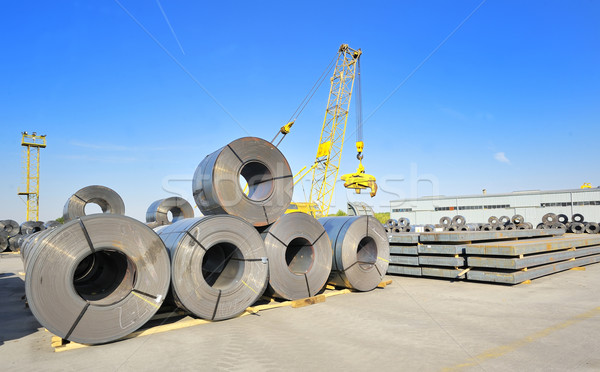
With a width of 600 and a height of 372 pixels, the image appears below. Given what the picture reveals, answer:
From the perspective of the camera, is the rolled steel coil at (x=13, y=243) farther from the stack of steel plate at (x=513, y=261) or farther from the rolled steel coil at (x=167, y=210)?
the stack of steel plate at (x=513, y=261)

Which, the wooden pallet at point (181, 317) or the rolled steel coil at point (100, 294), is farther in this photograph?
the wooden pallet at point (181, 317)

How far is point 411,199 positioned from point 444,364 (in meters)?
41.8

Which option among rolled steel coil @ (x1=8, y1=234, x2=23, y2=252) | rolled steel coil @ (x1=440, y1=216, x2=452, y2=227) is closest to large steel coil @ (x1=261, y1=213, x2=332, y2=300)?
rolled steel coil @ (x1=440, y1=216, x2=452, y2=227)

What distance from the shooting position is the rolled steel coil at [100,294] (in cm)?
415

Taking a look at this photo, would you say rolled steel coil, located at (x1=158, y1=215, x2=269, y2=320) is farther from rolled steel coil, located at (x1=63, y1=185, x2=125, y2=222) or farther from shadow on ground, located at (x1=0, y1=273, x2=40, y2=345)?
rolled steel coil, located at (x1=63, y1=185, x2=125, y2=222)

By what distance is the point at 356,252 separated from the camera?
7609 millimetres

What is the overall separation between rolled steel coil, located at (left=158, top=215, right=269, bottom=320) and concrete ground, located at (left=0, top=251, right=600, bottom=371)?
286 millimetres

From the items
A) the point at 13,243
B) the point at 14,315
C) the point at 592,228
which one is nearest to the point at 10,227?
the point at 13,243

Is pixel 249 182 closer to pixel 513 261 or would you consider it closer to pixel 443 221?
pixel 513 261

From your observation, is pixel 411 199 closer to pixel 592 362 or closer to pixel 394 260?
pixel 394 260

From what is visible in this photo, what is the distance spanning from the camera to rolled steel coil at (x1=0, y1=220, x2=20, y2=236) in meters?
22.2

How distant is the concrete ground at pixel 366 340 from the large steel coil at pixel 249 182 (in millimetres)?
1746

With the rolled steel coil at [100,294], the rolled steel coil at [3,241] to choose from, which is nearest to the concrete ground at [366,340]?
the rolled steel coil at [100,294]

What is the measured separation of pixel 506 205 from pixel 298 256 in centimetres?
3563
